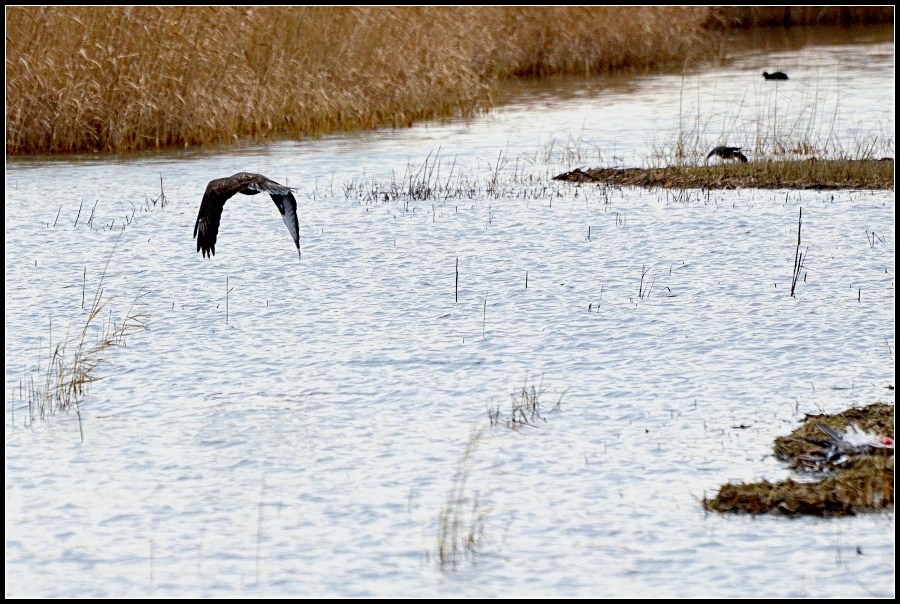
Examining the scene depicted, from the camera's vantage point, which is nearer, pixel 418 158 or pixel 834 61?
pixel 418 158

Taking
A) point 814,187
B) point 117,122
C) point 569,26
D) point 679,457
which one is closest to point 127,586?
point 679,457

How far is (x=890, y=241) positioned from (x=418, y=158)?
617cm

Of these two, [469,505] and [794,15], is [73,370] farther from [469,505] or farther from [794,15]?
[794,15]

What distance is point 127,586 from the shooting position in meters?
3.74

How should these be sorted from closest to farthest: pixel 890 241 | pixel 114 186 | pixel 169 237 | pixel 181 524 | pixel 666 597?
1. pixel 666 597
2. pixel 181 524
3. pixel 890 241
4. pixel 169 237
5. pixel 114 186

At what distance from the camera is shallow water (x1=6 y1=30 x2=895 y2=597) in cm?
391

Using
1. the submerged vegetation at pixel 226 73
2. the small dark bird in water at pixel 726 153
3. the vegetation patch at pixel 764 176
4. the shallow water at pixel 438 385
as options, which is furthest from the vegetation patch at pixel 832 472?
the submerged vegetation at pixel 226 73

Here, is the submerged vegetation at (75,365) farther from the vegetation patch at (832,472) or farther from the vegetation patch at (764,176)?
the vegetation patch at (764,176)

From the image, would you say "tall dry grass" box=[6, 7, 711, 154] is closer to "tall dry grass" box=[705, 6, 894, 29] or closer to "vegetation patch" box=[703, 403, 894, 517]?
"vegetation patch" box=[703, 403, 894, 517]

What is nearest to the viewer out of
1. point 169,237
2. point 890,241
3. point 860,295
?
point 860,295

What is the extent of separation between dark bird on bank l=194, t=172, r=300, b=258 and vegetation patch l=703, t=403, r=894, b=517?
2.98 metres

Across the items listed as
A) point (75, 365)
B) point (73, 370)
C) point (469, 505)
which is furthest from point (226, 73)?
point (469, 505)

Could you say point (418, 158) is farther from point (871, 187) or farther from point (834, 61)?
point (834, 61)

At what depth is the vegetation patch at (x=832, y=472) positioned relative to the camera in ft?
13.8
